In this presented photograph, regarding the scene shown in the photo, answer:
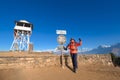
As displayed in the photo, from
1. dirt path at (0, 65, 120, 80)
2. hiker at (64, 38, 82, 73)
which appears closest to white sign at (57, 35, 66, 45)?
hiker at (64, 38, 82, 73)

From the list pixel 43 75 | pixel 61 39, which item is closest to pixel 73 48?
pixel 61 39

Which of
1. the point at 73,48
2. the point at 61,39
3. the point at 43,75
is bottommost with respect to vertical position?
the point at 43,75

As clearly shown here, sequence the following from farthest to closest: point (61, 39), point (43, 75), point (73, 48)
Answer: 1. point (61, 39)
2. point (73, 48)
3. point (43, 75)

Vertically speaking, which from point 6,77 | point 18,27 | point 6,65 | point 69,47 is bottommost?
point 6,77

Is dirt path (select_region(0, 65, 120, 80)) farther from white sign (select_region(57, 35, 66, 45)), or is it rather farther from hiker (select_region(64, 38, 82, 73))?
white sign (select_region(57, 35, 66, 45))

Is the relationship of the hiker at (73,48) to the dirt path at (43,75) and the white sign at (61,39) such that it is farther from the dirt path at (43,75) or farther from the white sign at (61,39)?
the dirt path at (43,75)

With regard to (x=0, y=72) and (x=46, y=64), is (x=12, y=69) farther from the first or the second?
(x=46, y=64)

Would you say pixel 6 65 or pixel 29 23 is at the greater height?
pixel 29 23

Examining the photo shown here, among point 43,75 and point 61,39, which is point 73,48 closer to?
point 61,39

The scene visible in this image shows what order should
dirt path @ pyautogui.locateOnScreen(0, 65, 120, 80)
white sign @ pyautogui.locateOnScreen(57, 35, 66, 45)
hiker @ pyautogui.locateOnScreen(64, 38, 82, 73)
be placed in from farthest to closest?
1. white sign @ pyautogui.locateOnScreen(57, 35, 66, 45)
2. hiker @ pyautogui.locateOnScreen(64, 38, 82, 73)
3. dirt path @ pyautogui.locateOnScreen(0, 65, 120, 80)

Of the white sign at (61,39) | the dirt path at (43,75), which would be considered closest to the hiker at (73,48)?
the white sign at (61,39)

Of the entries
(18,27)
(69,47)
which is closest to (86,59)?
(69,47)

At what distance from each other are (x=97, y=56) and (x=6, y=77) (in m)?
8.64

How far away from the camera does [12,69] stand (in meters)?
9.88
